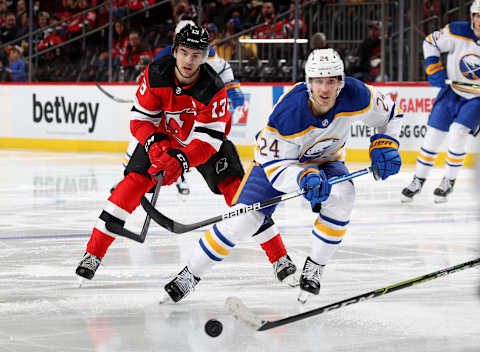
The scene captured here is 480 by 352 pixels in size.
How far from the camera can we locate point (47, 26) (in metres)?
12.9

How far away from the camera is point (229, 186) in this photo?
3803 mm

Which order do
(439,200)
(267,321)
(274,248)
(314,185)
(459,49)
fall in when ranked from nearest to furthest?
(267,321), (314,185), (274,248), (439,200), (459,49)

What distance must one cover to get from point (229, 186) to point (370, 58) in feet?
19.5

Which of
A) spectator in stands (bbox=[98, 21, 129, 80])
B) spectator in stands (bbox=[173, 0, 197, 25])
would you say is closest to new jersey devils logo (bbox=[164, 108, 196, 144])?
spectator in stands (bbox=[98, 21, 129, 80])

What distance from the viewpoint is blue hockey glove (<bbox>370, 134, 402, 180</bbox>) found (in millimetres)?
3270

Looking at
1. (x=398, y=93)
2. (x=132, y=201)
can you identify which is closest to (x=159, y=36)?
(x=398, y=93)

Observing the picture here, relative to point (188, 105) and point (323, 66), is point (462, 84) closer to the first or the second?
point (188, 105)

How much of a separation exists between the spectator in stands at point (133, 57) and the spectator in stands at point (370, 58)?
2921 mm

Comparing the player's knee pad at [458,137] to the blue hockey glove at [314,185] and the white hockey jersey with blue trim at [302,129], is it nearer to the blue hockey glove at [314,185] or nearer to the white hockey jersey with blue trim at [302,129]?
the white hockey jersey with blue trim at [302,129]

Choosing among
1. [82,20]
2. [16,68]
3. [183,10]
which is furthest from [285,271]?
[82,20]

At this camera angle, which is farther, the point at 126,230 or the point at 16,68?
the point at 16,68

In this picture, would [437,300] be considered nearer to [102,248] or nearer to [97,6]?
[102,248]

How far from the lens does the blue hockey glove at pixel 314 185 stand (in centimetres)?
307

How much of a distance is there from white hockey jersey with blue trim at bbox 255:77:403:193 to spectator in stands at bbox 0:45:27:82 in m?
9.03
